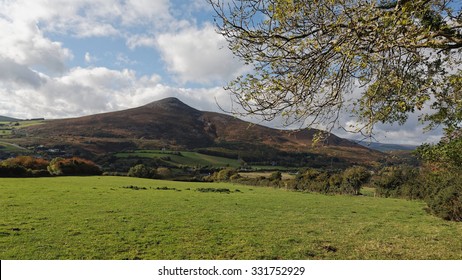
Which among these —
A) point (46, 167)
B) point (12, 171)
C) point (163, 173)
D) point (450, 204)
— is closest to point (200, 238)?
point (450, 204)

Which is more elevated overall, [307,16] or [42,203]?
[307,16]

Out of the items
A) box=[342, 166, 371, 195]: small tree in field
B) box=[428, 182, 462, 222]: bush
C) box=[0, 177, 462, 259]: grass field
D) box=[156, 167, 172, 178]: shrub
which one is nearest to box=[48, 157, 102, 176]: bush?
box=[156, 167, 172, 178]: shrub

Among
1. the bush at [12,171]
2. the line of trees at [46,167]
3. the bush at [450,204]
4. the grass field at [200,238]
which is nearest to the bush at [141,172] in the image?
the line of trees at [46,167]

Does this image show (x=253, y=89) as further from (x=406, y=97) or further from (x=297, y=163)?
(x=297, y=163)

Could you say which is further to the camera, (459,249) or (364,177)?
(364,177)

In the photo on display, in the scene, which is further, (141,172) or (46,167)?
(141,172)

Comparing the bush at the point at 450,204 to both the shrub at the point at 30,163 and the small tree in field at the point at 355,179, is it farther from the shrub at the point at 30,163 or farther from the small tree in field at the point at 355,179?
the shrub at the point at 30,163

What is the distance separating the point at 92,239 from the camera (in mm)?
15742

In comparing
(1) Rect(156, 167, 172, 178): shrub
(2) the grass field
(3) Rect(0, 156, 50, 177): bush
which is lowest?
(1) Rect(156, 167, 172, 178): shrub

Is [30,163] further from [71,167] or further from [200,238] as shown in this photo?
[200,238]

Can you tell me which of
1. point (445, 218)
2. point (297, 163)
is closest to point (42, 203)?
point (445, 218)

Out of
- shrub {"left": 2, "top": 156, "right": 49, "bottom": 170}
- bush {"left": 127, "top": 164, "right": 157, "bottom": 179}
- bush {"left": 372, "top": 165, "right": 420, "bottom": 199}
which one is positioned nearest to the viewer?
bush {"left": 372, "top": 165, "right": 420, "bottom": 199}

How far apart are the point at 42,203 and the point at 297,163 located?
5312 inches

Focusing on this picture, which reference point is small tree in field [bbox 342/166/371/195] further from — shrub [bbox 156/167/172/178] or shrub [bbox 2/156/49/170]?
shrub [bbox 2/156/49/170]
